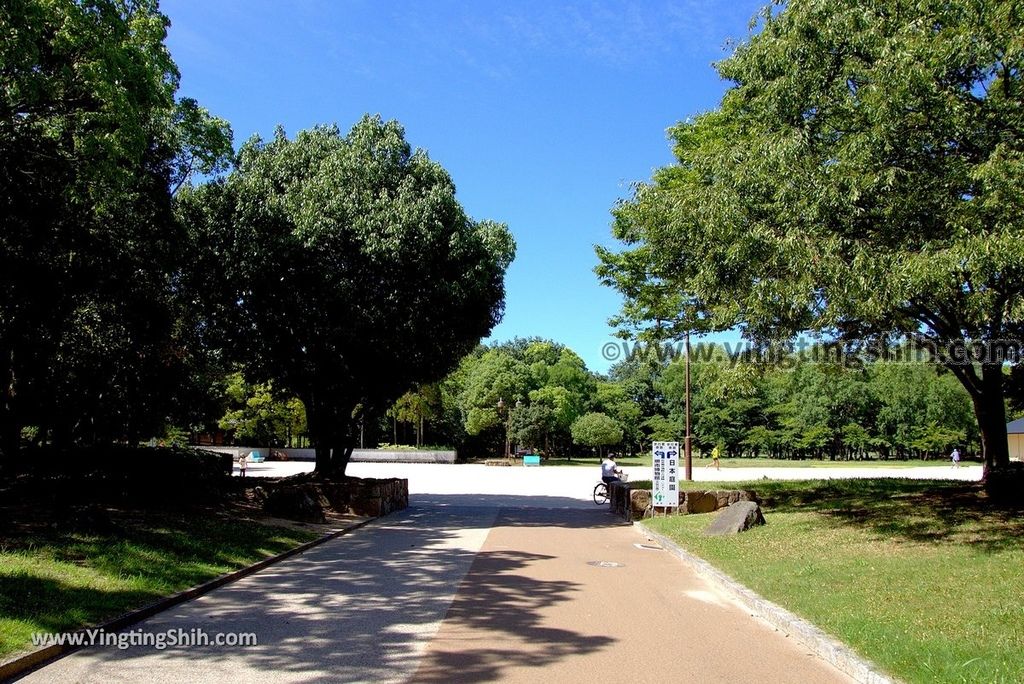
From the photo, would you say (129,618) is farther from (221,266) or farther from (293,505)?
(221,266)

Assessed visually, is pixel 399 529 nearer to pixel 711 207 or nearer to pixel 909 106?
pixel 711 207

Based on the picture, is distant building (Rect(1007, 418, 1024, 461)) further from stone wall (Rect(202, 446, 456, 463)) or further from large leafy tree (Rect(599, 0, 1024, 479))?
large leafy tree (Rect(599, 0, 1024, 479))

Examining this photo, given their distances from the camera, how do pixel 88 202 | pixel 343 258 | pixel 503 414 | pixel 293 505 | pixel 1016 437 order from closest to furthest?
pixel 88 202 → pixel 293 505 → pixel 343 258 → pixel 1016 437 → pixel 503 414

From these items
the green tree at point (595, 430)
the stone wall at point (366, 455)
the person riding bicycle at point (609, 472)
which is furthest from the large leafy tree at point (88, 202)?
the green tree at point (595, 430)

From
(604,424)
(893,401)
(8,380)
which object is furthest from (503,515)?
(893,401)

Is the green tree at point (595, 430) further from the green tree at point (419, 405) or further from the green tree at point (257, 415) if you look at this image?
the green tree at point (257, 415)

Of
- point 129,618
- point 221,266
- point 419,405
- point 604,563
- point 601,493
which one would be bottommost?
point 601,493

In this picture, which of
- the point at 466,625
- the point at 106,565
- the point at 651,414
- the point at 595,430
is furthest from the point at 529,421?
the point at 466,625

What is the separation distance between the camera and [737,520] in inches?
538

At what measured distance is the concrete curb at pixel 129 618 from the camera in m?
5.57

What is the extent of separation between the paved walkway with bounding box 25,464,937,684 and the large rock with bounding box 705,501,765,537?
1.37 metres

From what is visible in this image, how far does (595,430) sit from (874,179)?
54.7 m

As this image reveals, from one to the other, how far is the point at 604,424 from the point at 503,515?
45.1 meters

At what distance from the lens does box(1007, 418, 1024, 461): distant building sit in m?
52.1
